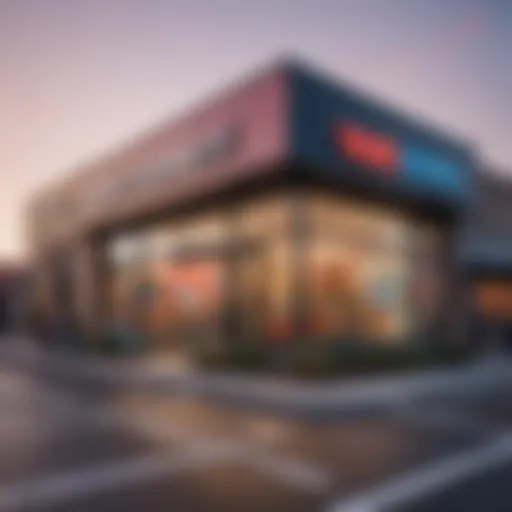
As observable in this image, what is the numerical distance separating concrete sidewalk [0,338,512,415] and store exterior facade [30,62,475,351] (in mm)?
2794

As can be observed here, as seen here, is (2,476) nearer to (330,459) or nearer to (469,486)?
(330,459)

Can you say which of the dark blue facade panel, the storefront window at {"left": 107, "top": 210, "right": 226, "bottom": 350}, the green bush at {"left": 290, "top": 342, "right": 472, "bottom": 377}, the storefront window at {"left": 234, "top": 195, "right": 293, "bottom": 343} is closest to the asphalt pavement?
the green bush at {"left": 290, "top": 342, "right": 472, "bottom": 377}

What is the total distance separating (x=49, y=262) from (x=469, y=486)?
91.5ft

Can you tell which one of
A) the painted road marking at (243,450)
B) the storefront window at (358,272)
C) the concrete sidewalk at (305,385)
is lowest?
the concrete sidewalk at (305,385)

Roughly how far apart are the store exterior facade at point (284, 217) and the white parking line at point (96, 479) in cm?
786

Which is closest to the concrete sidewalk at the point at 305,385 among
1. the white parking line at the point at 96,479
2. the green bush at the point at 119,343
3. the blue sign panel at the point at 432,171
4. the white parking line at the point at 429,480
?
the green bush at the point at 119,343

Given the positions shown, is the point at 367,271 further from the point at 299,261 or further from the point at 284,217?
the point at 284,217

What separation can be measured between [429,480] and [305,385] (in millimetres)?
5761

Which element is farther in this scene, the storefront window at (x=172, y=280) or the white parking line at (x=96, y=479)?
the storefront window at (x=172, y=280)

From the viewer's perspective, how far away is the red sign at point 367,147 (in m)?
13.6

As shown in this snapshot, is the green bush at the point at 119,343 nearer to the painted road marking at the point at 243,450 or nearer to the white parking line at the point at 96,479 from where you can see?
the painted road marking at the point at 243,450

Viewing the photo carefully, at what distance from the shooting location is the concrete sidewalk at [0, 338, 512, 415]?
10203 millimetres

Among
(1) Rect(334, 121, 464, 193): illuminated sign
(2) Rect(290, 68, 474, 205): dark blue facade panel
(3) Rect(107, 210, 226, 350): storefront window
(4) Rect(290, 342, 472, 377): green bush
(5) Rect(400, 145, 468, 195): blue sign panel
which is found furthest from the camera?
(3) Rect(107, 210, 226, 350): storefront window

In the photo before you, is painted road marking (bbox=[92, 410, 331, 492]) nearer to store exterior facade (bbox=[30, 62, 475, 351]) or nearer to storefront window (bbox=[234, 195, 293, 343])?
storefront window (bbox=[234, 195, 293, 343])
